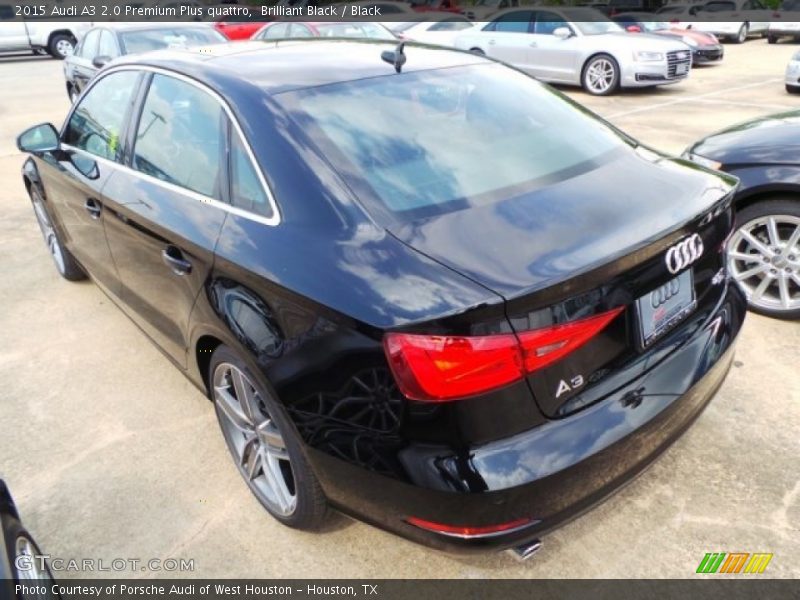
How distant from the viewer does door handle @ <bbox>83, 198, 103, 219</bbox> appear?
311 cm

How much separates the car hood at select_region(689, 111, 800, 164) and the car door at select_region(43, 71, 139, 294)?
315 centimetres

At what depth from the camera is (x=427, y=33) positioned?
579 inches

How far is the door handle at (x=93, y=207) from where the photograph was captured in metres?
3.11

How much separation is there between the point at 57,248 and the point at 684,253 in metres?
4.16

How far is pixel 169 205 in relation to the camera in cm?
250

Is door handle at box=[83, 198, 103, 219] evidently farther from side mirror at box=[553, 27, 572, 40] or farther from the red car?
the red car

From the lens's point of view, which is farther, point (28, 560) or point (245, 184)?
point (245, 184)

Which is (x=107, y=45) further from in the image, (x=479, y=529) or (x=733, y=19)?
(x=733, y=19)

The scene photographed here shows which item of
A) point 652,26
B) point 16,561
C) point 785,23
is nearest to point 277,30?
A: point 652,26

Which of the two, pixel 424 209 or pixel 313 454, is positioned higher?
pixel 424 209

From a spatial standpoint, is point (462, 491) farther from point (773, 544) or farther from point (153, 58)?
point (153, 58)

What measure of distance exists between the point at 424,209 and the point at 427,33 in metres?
14.1

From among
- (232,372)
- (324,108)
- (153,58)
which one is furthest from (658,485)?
(153,58)

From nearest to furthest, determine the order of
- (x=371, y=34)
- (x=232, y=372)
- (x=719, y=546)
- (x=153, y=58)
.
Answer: (x=719, y=546) < (x=232, y=372) < (x=153, y=58) < (x=371, y=34)
